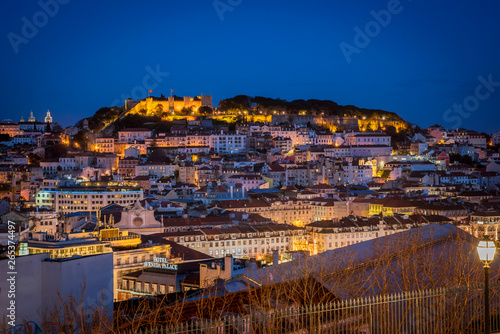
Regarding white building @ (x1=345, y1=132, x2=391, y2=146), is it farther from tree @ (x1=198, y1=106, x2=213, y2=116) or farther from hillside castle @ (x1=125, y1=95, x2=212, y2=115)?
A: hillside castle @ (x1=125, y1=95, x2=212, y2=115)

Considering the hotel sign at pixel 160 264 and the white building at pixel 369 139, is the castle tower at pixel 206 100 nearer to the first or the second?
the white building at pixel 369 139

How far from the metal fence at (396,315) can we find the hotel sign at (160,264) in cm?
1019

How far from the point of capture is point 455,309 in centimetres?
908

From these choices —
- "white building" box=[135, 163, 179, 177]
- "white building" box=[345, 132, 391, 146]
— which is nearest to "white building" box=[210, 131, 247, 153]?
"white building" box=[135, 163, 179, 177]

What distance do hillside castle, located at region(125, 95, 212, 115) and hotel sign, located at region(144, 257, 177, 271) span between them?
62557 mm

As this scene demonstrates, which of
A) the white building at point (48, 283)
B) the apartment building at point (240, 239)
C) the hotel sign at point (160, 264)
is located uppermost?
the white building at point (48, 283)

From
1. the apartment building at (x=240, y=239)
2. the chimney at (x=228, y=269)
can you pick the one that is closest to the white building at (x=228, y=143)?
the apartment building at (x=240, y=239)

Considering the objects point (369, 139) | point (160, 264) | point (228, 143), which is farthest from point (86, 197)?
point (369, 139)

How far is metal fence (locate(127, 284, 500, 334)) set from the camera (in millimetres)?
8047

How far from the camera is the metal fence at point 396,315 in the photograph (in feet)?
26.4

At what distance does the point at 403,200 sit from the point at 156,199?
16512mm

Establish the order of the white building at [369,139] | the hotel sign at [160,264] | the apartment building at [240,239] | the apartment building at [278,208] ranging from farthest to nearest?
the white building at [369,139] → the apartment building at [278,208] → the apartment building at [240,239] → the hotel sign at [160,264]

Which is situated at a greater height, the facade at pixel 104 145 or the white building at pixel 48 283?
the facade at pixel 104 145

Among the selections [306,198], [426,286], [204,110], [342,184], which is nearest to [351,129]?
[204,110]
